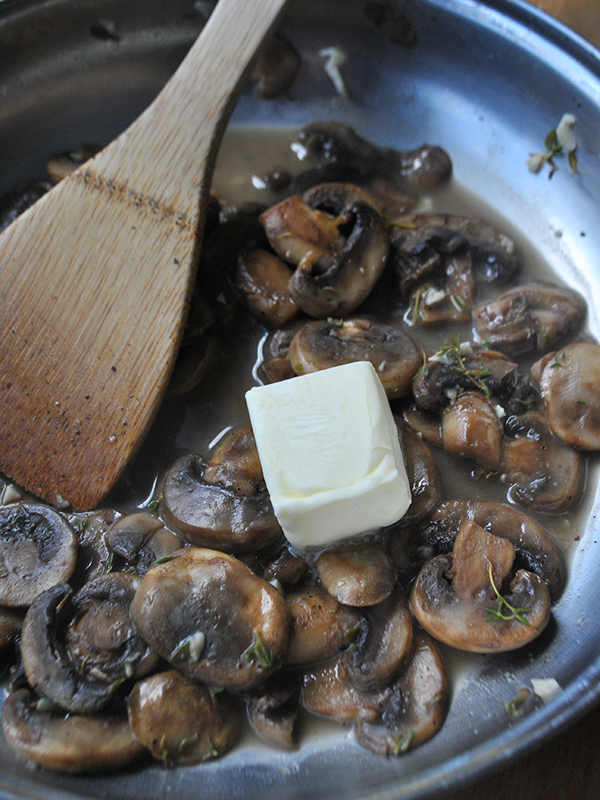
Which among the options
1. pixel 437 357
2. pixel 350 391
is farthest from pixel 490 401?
pixel 350 391

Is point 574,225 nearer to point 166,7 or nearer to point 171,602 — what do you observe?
point 166,7

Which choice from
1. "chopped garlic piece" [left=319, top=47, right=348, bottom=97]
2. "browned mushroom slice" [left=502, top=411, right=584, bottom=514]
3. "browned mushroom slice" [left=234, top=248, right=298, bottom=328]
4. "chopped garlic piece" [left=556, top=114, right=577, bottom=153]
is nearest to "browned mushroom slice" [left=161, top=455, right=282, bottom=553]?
"browned mushroom slice" [left=234, top=248, right=298, bottom=328]

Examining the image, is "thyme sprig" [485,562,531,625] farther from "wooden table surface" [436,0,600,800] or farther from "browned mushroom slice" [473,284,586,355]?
"browned mushroom slice" [473,284,586,355]

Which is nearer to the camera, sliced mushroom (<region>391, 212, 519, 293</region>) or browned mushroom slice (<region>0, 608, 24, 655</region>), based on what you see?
browned mushroom slice (<region>0, 608, 24, 655</region>)

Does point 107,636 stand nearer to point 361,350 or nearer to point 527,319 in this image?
point 361,350

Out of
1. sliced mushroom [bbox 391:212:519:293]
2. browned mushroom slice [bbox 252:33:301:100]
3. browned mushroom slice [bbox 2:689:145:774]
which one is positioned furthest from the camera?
browned mushroom slice [bbox 252:33:301:100]

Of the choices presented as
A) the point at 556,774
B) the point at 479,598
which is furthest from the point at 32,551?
the point at 556,774

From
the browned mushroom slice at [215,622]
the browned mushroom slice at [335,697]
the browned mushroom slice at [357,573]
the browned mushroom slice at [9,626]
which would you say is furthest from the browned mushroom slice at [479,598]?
the browned mushroom slice at [9,626]

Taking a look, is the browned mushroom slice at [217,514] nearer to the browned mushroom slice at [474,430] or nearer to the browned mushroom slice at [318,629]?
the browned mushroom slice at [318,629]
